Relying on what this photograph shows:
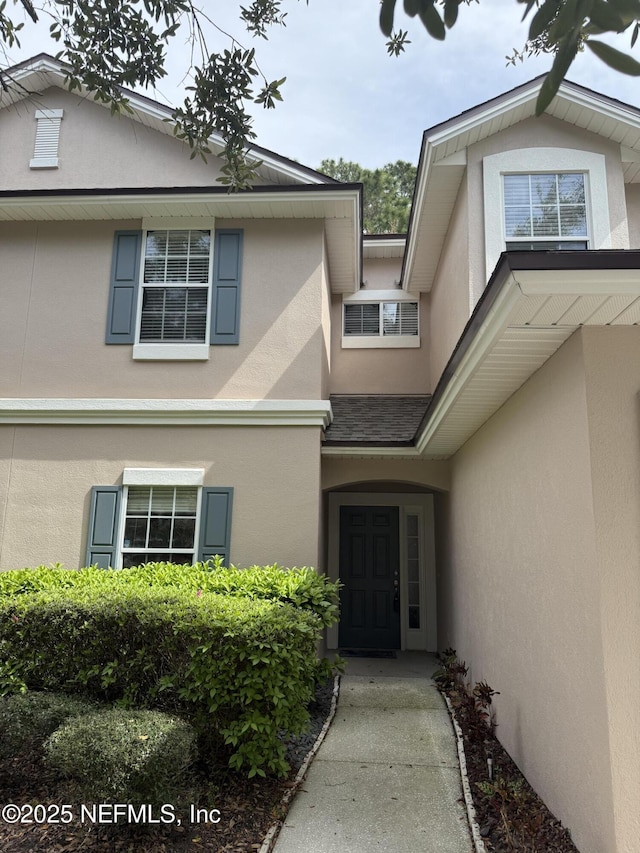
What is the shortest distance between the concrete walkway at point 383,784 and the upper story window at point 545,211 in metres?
5.95

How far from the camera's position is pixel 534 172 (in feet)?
26.4

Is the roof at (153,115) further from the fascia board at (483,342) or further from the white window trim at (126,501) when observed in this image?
the white window trim at (126,501)

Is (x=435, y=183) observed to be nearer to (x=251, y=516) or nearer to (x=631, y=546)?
(x=251, y=516)

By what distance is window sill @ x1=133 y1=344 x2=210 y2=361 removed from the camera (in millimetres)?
8070

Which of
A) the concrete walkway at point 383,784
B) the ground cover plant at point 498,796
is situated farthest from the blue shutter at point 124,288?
the ground cover plant at point 498,796

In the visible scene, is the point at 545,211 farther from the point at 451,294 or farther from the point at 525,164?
the point at 451,294

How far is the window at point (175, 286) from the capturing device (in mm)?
8250

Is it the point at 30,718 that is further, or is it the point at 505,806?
the point at 30,718

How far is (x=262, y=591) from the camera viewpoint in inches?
241

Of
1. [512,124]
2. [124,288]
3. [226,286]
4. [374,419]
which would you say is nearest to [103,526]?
[124,288]

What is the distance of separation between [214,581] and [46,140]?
700cm

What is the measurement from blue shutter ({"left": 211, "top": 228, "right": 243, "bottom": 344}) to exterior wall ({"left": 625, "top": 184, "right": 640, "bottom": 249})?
562 centimetres

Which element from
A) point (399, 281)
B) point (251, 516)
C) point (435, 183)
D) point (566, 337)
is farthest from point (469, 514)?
point (399, 281)

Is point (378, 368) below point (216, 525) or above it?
above
